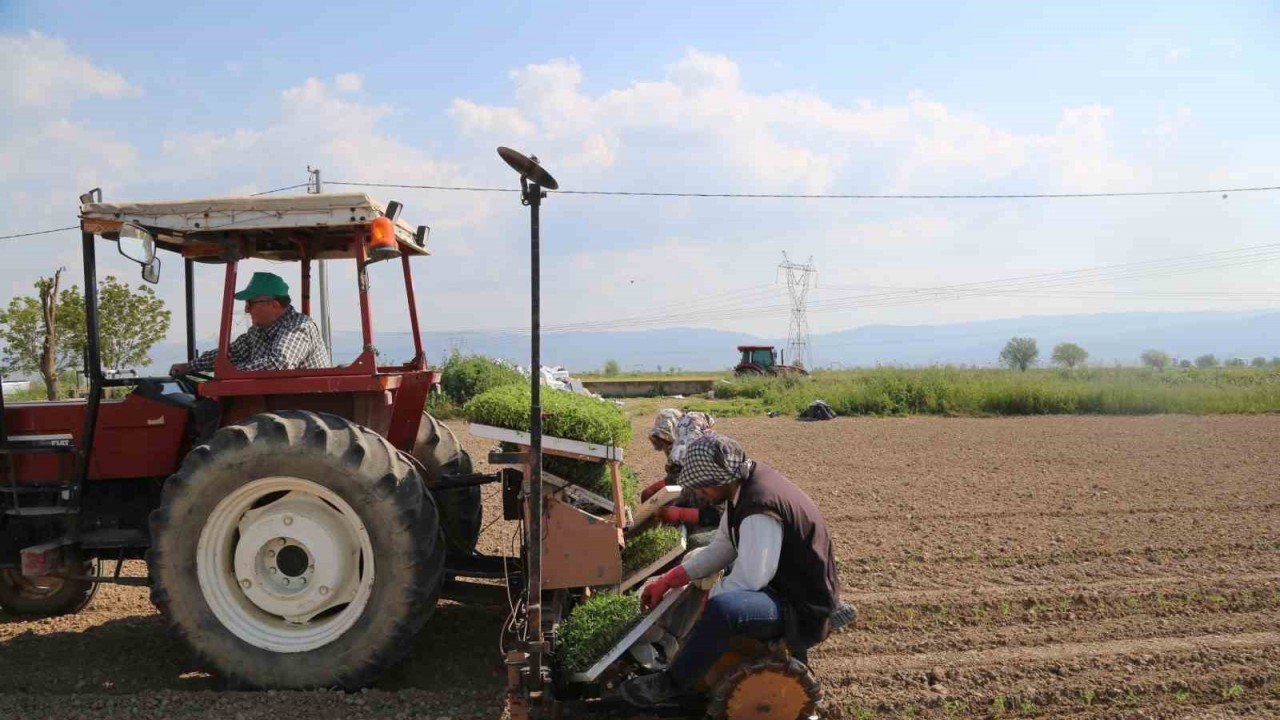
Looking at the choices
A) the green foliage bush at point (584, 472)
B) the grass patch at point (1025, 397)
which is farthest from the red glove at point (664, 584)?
the grass patch at point (1025, 397)

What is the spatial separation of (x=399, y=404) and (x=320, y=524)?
1.06m

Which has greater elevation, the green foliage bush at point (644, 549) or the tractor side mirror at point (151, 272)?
the tractor side mirror at point (151, 272)

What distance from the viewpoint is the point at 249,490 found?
452cm

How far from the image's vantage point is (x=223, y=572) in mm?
4602

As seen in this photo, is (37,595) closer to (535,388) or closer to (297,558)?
(297,558)

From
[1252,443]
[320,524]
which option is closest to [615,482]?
[320,524]

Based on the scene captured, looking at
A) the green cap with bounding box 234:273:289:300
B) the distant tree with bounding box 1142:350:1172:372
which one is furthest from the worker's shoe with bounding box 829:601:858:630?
the distant tree with bounding box 1142:350:1172:372

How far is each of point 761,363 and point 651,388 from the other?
20.2 feet

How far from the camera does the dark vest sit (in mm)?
3896

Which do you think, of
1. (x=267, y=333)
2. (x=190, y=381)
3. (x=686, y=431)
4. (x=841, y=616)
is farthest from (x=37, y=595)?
(x=841, y=616)

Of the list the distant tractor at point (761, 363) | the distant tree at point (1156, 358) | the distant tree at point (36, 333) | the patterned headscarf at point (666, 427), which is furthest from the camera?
the distant tree at point (1156, 358)

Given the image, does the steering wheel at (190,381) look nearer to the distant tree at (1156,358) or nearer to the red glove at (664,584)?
the red glove at (664,584)

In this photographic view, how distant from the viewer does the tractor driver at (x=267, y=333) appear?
4.99 metres

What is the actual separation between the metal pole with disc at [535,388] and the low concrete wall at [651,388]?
3458 cm
